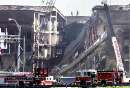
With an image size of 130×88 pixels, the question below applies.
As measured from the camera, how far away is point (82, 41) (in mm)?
100812

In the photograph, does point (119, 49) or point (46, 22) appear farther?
point (46, 22)

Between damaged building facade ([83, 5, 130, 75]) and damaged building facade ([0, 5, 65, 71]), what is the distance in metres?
7.55

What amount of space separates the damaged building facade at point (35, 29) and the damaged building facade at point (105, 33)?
7.55m

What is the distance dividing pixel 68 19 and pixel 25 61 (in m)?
16.1

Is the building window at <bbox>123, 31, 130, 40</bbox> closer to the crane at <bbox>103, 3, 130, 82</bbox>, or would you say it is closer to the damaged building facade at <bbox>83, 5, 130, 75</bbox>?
the damaged building facade at <bbox>83, 5, 130, 75</bbox>

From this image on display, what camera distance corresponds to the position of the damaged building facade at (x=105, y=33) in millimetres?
95562

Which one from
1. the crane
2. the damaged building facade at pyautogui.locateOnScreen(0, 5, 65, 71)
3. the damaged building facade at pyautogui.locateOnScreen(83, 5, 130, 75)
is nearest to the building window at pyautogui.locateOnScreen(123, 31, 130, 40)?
the damaged building facade at pyautogui.locateOnScreen(83, 5, 130, 75)

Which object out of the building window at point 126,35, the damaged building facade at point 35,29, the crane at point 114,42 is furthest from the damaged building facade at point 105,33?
the damaged building facade at point 35,29

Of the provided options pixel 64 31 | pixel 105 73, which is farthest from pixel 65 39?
pixel 105 73

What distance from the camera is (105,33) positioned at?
317 feet

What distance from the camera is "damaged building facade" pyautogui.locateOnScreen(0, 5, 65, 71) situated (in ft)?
327

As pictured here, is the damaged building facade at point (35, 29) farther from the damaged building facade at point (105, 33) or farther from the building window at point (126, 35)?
the building window at point (126, 35)

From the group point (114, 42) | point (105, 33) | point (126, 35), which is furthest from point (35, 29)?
point (126, 35)

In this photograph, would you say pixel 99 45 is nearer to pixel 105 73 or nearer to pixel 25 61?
pixel 25 61
